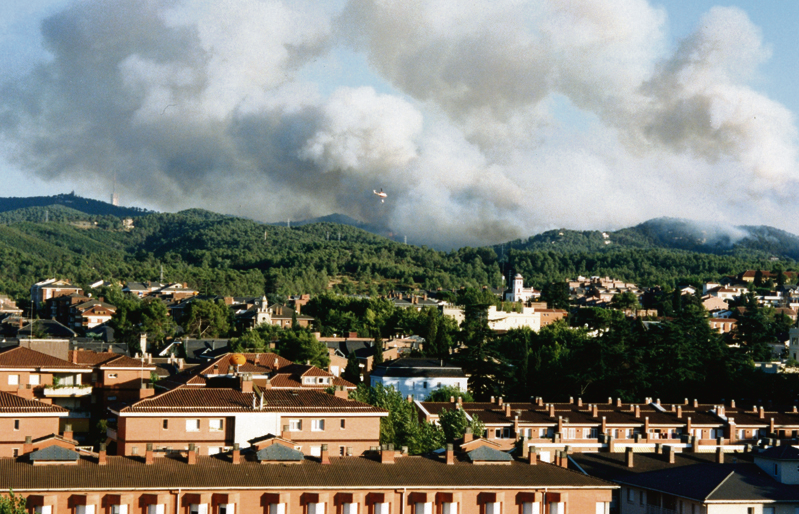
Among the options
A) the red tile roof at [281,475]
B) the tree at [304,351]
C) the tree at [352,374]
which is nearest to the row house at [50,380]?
the red tile roof at [281,475]

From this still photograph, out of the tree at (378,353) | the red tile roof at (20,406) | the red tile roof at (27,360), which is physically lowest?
the red tile roof at (20,406)

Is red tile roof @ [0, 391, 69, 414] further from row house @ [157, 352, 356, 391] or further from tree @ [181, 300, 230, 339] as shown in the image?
tree @ [181, 300, 230, 339]

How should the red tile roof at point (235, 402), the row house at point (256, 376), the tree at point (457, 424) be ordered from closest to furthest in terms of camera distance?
the red tile roof at point (235, 402), the row house at point (256, 376), the tree at point (457, 424)

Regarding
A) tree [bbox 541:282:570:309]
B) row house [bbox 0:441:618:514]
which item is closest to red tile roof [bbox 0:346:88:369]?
row house [bbox 0:441:618:514]

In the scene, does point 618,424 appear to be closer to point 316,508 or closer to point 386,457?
point 386,457

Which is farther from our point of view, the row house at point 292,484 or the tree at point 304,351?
the tree at point 304,351

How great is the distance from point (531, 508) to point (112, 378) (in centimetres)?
3662

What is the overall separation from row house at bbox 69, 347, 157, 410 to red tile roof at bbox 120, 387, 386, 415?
55.0 feet

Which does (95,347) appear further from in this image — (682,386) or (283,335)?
(682,386)

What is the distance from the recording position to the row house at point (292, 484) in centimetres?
3359

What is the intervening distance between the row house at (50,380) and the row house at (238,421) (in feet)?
43.7

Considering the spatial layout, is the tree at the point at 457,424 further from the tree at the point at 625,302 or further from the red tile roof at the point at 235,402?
the tree at the point at 625,302

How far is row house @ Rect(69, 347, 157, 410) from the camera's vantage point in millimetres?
65250

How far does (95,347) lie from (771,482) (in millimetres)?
70232
